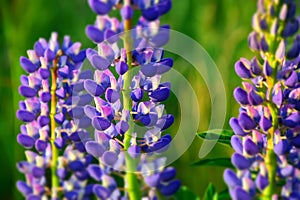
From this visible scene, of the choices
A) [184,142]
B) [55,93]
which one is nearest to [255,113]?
[55,93]

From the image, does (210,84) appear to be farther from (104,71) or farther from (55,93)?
(104,71)

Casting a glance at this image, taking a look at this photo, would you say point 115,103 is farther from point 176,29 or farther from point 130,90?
point 176,29

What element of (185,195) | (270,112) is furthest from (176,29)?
(270,112)

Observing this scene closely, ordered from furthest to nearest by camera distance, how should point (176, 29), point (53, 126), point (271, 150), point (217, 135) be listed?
point (176, 29), point (53, 126), point (217, 135), point (271, 150)

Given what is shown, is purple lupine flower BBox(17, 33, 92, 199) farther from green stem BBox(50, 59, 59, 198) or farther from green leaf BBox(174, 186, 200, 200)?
green leaf BBox(174, 186, 200, 200)

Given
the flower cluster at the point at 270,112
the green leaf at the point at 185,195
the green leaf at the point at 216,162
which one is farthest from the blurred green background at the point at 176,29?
the flower cluster at the point at 270,112

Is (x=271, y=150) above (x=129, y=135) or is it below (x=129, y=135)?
below

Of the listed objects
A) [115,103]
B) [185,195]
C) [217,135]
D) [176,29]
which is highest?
[176,29]

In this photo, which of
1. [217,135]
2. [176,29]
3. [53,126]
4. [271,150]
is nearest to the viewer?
[271,150]

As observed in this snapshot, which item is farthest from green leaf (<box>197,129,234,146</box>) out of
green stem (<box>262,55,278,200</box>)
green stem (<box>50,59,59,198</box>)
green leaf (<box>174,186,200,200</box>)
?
green stem (<box>50,59,59,198</box>)
